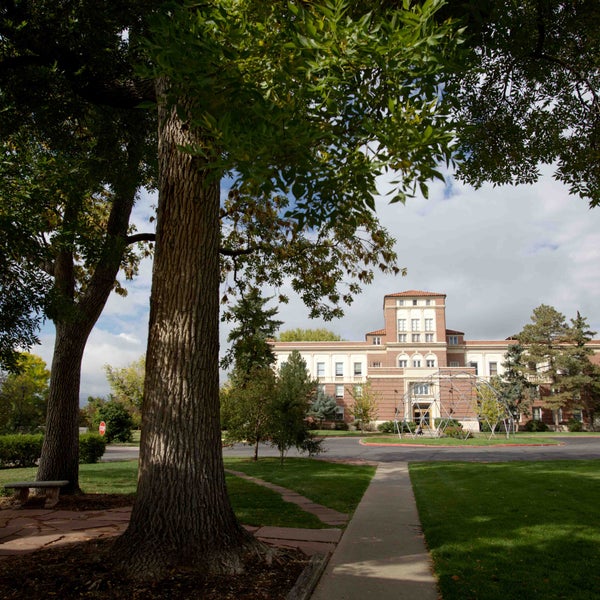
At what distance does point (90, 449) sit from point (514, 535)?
17.6 meters

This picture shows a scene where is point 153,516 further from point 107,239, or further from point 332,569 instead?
point 107,239

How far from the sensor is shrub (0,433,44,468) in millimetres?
18828

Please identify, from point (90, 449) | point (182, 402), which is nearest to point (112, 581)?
point (182, 402)

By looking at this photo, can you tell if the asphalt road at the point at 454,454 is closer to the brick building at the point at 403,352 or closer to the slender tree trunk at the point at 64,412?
the slender tree trunk at the point at 64,412

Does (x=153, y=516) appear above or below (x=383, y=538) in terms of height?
above

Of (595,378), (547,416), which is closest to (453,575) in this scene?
(595,378)

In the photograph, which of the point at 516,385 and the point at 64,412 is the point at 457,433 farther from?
the point at 64,412

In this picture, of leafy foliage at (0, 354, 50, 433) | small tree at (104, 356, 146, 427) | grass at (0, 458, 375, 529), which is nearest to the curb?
grass at (0, 458, 375, 529)

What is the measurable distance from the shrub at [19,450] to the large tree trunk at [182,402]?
16686 millimetres

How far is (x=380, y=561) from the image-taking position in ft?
17.7

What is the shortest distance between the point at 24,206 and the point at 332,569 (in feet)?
18.0

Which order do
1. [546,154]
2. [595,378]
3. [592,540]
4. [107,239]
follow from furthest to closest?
[595,378]
[107,239]
[546,154]
[592,540]

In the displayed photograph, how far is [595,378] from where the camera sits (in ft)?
169

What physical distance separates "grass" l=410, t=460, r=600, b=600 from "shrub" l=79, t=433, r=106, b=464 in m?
13.3
